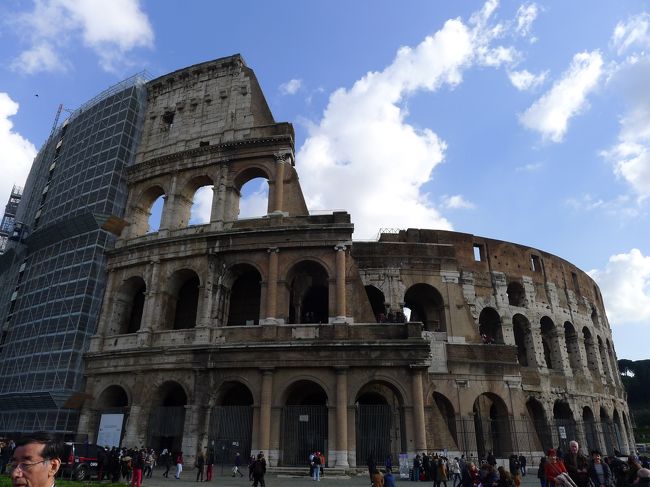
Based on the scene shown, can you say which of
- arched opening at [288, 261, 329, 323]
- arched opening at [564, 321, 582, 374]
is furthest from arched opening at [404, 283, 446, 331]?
arched opening at [564, 321, 582, 374]

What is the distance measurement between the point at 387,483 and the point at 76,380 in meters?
15.8

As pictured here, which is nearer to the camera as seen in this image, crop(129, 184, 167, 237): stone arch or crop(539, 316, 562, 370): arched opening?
crop(129, 184, 167, 237): stone arch

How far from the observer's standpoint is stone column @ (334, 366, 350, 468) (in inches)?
601

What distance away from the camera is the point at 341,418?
52.0ft

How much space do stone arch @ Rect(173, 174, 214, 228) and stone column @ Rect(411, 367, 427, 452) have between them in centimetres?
1224

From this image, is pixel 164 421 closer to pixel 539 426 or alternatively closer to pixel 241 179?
pixel 241 179

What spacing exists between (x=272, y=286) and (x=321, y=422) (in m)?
5.31

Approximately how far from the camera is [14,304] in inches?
992

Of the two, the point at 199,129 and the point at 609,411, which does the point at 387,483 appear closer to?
the point at 199,129

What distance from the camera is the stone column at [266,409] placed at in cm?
1584

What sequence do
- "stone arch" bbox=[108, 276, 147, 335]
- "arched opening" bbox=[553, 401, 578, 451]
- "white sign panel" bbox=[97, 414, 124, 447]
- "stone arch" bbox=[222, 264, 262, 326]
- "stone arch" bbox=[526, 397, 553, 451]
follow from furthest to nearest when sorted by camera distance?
"arched opening" bbox=[553, 401, 578, 451] → "stone arch" bbox=[526, 397, 553, 451] → "stone arch" bbox=[108, 276, 147, 335] → "stone arch" bbox=[222, 264, 262, 326] → "white sign panel" bbox=[97, 414, 124, 447]

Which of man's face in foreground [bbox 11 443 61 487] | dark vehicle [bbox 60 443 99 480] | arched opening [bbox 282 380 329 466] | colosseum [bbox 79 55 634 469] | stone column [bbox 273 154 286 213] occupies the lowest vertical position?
dark vehicle [bbox 60 443 99 480]

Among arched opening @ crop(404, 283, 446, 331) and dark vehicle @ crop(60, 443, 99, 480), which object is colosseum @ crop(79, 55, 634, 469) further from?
dark vehicle @ crop(60, 443, 99, 480)

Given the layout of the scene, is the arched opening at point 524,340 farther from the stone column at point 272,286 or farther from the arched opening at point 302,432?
the stone column at point 272,286
